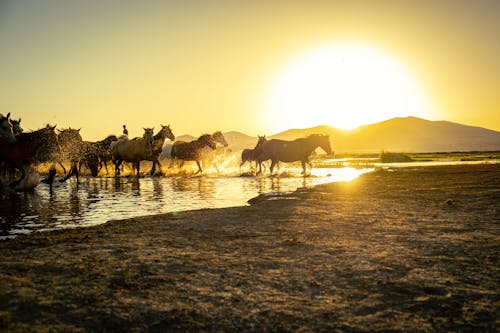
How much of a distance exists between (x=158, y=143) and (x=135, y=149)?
1.70 metres

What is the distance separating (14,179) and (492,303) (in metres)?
17.6

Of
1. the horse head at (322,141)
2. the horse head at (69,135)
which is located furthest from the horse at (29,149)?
the horse head at (322,141)

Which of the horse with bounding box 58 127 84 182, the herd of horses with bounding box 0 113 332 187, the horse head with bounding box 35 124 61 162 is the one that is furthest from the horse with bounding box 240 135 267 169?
the horse head with bounding box 35 124 61 162

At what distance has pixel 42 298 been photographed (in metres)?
3.56

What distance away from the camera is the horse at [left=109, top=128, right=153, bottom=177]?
91.1ft

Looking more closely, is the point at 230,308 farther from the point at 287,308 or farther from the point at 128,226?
the point at 128,226

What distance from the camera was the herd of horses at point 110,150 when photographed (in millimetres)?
15531

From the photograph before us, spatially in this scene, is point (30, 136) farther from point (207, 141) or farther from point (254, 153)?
point (254, 153)

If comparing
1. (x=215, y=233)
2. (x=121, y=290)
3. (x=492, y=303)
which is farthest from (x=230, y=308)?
(x=215, y=233)

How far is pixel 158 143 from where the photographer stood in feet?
94.8

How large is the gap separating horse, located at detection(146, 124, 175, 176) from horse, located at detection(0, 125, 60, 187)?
1076 cm

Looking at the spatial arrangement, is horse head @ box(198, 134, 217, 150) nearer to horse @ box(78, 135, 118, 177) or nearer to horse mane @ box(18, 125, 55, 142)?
horse @ box(78, 135, 118, 177)

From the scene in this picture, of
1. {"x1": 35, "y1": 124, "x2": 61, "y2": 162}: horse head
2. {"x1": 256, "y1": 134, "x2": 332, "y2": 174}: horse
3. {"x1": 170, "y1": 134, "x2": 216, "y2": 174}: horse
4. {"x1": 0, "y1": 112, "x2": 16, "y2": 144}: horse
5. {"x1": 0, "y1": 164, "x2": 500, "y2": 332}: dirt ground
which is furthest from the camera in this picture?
{"x1": 170, "y1": 134, "x2": 216, "y2": 174}: horse

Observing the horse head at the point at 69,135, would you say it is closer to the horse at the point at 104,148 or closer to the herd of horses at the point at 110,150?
the herd of horses at the point at 110,150
